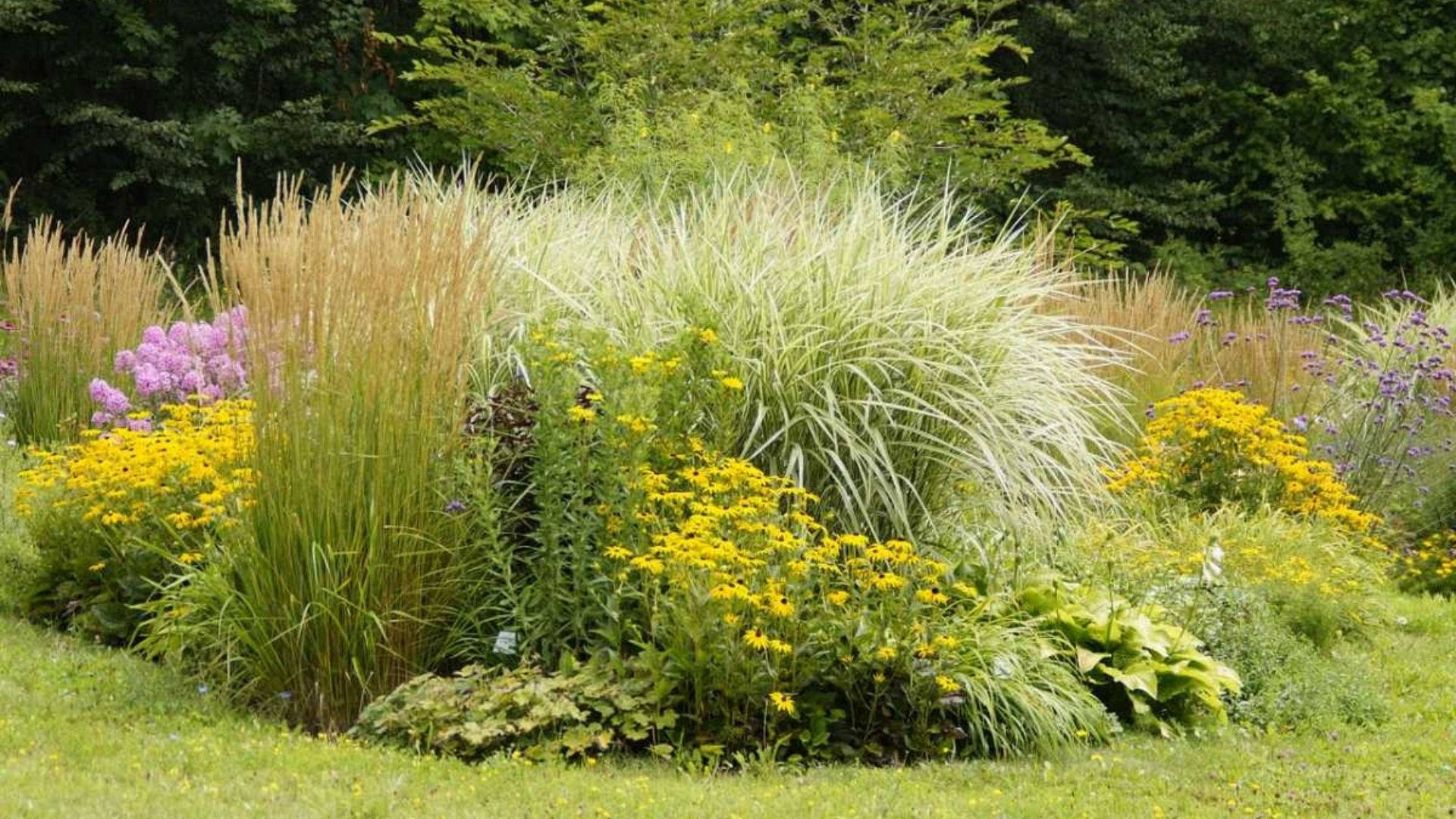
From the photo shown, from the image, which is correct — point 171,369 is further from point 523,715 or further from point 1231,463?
point 1231,463

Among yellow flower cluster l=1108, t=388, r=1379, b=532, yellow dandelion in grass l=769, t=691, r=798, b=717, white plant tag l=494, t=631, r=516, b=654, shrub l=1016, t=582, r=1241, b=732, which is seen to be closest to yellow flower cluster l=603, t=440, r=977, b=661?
yellow dandelion in grass l=769, t=691, r=798, b=717

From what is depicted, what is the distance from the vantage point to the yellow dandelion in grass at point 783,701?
4480mm

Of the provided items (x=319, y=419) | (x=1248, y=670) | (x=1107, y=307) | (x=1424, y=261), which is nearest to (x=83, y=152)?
(x=1107, y=307)

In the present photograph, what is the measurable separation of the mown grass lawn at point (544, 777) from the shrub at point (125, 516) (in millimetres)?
411

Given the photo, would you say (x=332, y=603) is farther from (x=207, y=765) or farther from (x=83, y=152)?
(x=83, y=152)

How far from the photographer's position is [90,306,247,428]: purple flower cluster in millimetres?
7012

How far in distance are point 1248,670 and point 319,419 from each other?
3.37 metres

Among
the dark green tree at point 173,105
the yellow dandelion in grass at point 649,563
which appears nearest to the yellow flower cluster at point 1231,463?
the yellow dandelion in grass at point 649,563

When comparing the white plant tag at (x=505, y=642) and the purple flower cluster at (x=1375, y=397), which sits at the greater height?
the purple flower cluster at (x=1375, y=397)

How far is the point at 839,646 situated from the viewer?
4805mm

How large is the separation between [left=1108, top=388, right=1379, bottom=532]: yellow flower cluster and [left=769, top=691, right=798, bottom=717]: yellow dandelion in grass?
336cm

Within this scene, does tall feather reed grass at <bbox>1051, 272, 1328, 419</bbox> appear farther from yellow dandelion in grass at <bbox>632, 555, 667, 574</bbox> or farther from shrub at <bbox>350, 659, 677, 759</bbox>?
shrub at <bbox>350, 659, 677, 759</bbox>

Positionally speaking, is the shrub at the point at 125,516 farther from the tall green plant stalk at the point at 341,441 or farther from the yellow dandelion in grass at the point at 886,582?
the yellow dandelion in grass at the point at 886,582

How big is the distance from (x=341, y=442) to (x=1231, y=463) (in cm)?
465
